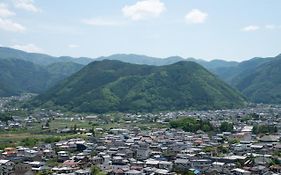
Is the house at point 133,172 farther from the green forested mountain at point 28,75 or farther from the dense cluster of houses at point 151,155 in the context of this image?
the green forested mountain at point 28,75

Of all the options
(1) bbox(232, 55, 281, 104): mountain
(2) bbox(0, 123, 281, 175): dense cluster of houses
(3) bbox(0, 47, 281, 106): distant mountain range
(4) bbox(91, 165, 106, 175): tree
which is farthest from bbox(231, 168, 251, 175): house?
(3) bbox(0, 47, 281, 106): distant mountain range

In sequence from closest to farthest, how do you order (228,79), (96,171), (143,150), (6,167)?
1. (96,171)
2. (6,167)
3. (143,150)
4. (228,79)

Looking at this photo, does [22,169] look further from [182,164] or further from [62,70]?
[62,70]

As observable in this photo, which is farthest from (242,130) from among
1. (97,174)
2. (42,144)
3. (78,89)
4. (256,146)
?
(78,89)

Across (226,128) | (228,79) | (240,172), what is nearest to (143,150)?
(240,172)

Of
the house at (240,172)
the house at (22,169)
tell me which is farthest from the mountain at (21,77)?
the house at (240,172)

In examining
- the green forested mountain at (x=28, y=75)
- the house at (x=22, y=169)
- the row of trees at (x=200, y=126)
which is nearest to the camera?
the house at (x=22, y=169)
